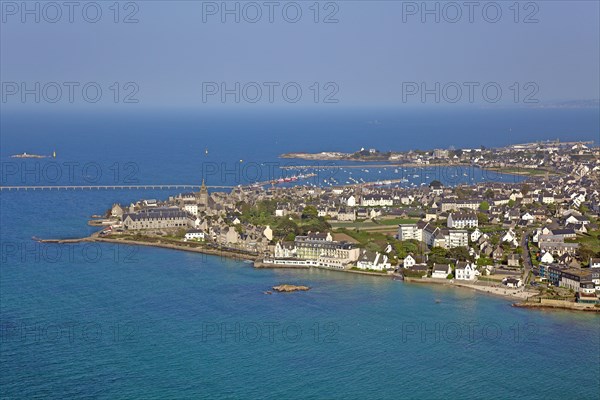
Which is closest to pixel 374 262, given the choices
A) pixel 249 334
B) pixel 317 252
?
pixel 317 252

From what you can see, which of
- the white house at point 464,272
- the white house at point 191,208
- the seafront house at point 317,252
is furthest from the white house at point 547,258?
the white house at point 191,208

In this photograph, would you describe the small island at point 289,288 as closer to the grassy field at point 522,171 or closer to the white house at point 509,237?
the white house at point 509,237

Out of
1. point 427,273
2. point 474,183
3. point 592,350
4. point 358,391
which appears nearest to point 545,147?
point 474,183

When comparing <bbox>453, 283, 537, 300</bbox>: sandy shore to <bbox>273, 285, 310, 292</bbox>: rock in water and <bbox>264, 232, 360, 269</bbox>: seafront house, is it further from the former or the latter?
<bbox>273, 285, 310, 292</bbox>: rock in water

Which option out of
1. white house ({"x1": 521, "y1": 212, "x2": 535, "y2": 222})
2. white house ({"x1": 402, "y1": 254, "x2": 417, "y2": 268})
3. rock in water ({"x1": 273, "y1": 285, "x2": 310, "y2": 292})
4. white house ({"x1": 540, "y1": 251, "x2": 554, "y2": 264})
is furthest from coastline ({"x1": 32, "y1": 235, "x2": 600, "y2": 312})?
white house ({"x1": 521, "y1": 212, "x2": 535, "y2": 222})

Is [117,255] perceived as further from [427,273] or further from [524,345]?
[524,345]

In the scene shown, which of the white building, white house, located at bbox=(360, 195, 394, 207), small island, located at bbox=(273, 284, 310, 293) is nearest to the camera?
small island, located at bbox=(273, 284, 310, 293)
